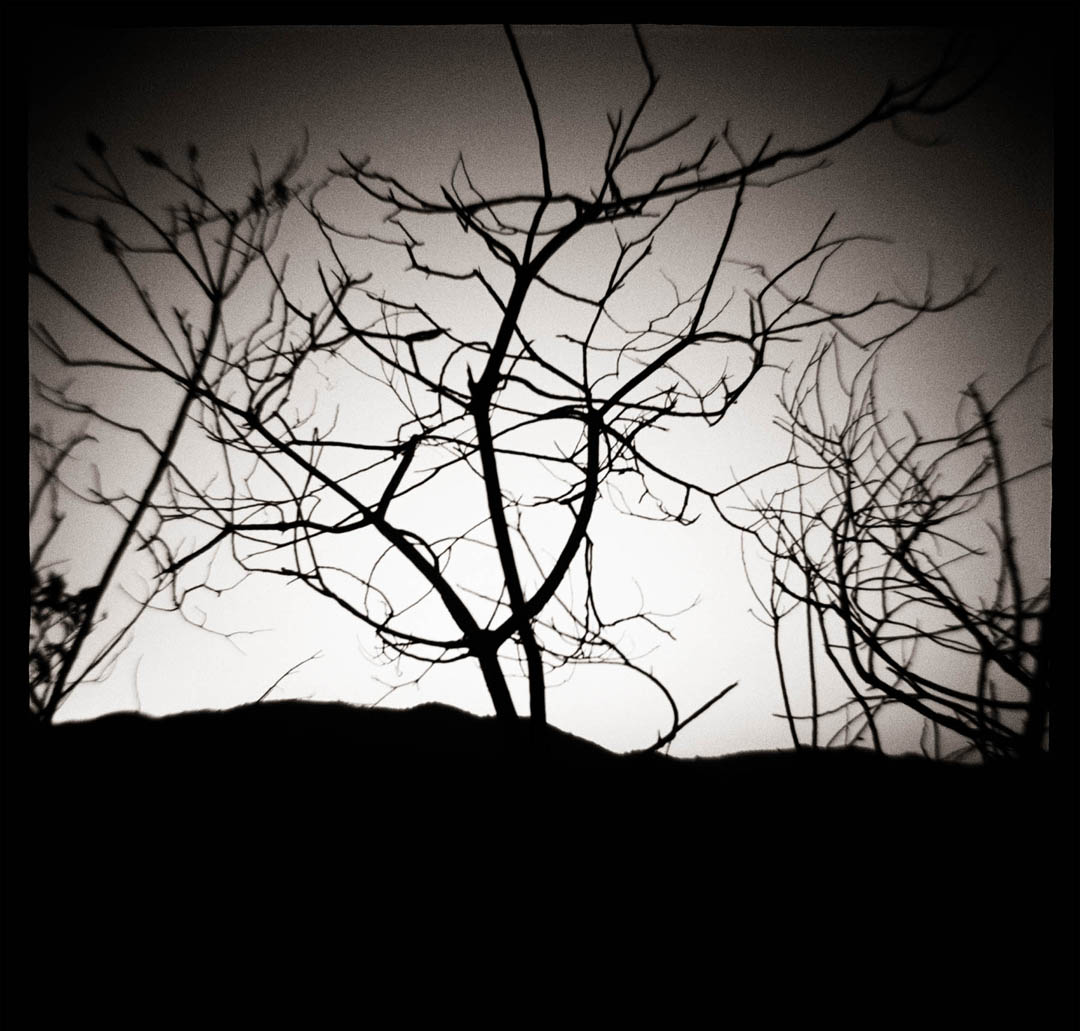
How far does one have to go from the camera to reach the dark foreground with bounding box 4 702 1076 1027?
3.93 feet

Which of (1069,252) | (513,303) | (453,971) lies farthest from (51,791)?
(1069,252)

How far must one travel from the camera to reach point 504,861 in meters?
1.28

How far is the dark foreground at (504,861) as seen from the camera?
1.20 meters

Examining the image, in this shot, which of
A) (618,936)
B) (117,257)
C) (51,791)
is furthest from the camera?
(117,257)

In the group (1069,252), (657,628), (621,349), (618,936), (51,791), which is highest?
(1069,252)

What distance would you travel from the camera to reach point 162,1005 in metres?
1.14

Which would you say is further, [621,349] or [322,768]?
[621,349]

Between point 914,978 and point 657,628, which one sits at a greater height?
point 657,628

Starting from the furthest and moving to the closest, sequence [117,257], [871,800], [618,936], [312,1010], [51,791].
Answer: [117,257] < [871,800] < [51,791] < [618,936] < [312,1010]

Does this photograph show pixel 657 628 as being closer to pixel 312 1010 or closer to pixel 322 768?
pixel 322 768

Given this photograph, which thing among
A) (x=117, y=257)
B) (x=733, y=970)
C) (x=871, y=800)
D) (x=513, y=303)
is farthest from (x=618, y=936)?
(x=117, y=257)

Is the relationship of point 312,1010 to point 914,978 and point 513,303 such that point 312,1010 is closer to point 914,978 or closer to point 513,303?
point 914,978

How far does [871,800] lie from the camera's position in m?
1.48

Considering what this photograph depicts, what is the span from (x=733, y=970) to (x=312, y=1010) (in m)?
0.84
